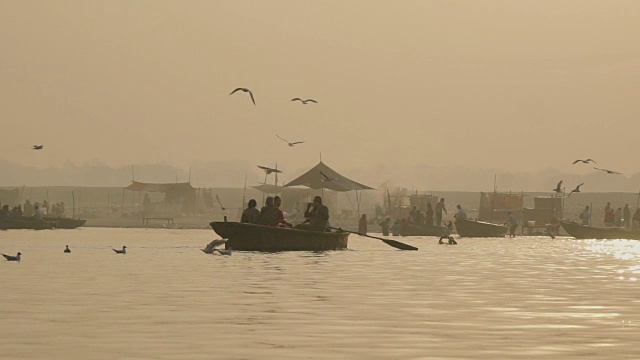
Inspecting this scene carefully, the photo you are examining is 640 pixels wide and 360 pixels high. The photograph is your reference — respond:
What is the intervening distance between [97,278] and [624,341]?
14.4m

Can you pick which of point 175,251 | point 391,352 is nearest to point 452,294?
point 391,352

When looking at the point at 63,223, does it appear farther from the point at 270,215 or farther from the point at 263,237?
the point at 263,237

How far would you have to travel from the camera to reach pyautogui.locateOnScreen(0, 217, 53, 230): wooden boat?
73.2 meters

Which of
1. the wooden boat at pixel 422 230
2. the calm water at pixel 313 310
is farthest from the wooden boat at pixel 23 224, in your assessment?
the calm water at pixel 313 310

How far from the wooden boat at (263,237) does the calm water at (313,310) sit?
4370mm

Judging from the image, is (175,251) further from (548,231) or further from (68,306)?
(548,231)

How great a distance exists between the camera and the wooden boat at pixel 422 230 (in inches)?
2776

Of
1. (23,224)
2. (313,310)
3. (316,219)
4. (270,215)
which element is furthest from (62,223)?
(313,310)

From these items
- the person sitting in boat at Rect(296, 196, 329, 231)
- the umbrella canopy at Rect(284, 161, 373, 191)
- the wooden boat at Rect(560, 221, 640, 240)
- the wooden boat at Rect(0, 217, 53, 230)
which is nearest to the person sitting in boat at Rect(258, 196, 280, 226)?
the person sitting in boat at Rect(296, 196, 329, 231)

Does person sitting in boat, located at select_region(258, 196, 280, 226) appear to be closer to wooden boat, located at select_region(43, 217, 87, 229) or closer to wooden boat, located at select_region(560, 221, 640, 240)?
wooden boat, located at select_region(560, 221, 640, 240)

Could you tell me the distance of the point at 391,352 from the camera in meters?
14.7

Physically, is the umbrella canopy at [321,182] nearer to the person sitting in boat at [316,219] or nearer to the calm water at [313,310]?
the person sitting in boat at [316,219]

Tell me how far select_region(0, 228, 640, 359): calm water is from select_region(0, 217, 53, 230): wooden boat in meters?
38.1

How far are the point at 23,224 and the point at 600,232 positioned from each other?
30.3 m
